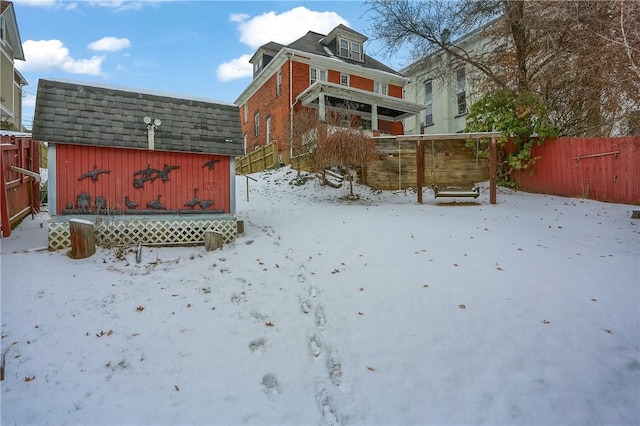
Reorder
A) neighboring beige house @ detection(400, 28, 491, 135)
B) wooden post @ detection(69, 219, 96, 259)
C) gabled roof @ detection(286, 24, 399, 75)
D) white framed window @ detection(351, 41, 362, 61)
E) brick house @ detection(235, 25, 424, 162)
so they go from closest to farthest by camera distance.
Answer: wooden post @ detection(69, 219, 96, 259) → brick house @ detection(235, 25, 424, 162) → neighboring beige house @ detection(400, 28, 491, 135) → gabled roof @ detection(286, 24, 399, 75) → white framed window @ detection(351, 41, 362, 61)

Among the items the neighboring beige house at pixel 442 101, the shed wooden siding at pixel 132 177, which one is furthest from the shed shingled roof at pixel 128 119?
the neighboring beige house at pixel 442 101

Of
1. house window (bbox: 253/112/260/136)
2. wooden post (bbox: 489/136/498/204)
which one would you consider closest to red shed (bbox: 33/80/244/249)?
wooden post (bbox: 489/136/498/204)

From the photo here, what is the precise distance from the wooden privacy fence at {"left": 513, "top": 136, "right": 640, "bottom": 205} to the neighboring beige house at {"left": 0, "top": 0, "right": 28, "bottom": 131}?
22.9 meters

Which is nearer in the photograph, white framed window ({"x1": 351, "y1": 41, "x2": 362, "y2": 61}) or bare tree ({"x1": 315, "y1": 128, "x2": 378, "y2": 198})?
bare tree ({"x1": 315, "y1": 128, "x2": 378, "y2": 198})

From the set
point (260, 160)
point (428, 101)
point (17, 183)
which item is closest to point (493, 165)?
point (260, 160)

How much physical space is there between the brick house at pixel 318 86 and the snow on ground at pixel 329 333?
1125 cm

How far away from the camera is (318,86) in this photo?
16391 millimetres

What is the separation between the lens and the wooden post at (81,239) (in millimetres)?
6145

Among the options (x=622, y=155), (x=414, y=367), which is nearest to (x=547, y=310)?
(x=414, y=367)

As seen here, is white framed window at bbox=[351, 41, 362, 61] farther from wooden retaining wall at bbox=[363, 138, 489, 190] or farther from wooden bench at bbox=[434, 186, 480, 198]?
wooden bench at bbox=[434, 186, 480, 198]

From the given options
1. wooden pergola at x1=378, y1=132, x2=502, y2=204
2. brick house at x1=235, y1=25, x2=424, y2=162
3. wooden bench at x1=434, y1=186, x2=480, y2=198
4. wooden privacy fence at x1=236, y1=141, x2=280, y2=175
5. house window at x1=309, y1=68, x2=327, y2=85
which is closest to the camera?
wooden bench at x1=434, y1=186, x2=480, y2=198

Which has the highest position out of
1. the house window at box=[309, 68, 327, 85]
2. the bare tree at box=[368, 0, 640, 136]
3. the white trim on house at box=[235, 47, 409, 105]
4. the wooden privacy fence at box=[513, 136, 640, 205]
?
the white trim on house at box=[235, 47, 409, 105]

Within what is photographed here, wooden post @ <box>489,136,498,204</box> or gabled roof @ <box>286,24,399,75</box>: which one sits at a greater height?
gabled roof @ <box>286,24,399,75</box>

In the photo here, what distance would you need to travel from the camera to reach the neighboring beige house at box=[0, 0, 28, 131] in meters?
18.1
